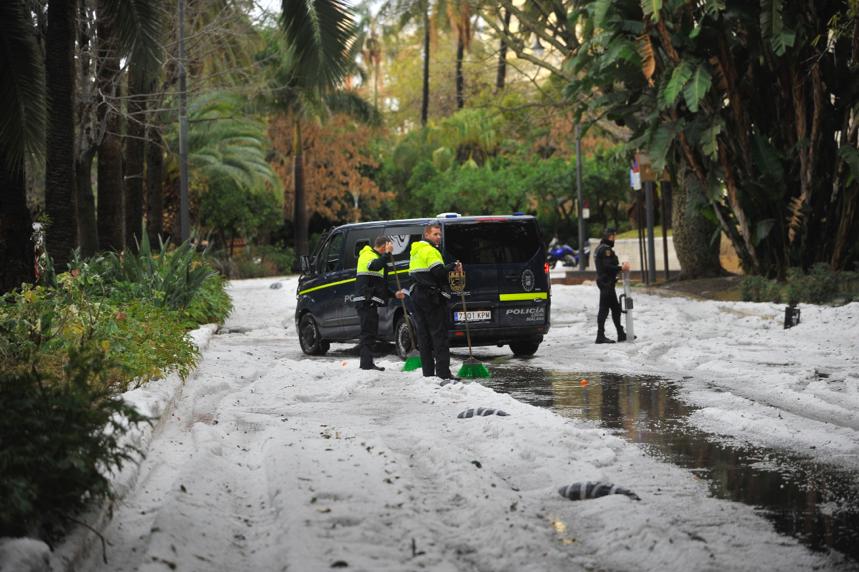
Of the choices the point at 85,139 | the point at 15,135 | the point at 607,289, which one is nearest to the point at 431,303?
the point at 15,135

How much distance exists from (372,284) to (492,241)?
1.83 meters

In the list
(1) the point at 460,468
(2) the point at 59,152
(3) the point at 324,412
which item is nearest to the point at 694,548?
(1) the point at 460,468

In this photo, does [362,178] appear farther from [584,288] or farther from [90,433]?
[90,433]

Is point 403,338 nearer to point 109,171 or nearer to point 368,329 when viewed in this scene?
point 368,329

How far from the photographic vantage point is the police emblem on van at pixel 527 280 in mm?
17938

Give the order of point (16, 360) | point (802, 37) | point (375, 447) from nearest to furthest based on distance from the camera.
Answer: point (375, 447) < point (16, 360) < point (802, 37)

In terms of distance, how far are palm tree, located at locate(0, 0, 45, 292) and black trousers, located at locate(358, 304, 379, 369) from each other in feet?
13.8

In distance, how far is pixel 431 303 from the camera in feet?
49.4

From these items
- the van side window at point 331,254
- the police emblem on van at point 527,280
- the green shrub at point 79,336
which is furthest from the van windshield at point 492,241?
the green shrub at point 79,336

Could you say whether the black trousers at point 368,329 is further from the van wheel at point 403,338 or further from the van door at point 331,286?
the van door at point 331,286

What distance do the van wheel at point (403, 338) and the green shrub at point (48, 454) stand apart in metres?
11.0

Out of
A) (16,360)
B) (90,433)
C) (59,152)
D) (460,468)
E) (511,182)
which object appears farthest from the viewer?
(511,182)

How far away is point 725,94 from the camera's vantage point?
2794 cm

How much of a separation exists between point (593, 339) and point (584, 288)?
1269 cm
